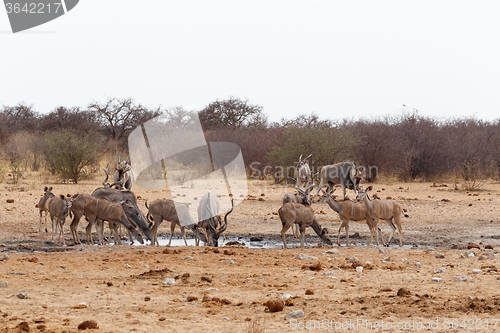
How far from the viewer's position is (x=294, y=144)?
2697 centimetres

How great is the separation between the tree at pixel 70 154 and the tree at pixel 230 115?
17.6 meters

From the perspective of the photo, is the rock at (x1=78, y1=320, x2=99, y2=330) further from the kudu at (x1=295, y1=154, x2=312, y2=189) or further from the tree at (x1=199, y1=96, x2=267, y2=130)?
the tree at (x1=199, y1=96, x2=267, y2=130)

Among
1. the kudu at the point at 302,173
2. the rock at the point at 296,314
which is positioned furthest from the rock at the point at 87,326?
the kudu at the point at 302,173

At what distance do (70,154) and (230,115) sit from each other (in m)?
20.4

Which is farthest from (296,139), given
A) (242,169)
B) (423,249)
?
(423,249)

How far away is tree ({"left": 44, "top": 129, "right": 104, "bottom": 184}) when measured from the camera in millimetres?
27078

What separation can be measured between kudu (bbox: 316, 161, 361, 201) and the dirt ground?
6.43 metres

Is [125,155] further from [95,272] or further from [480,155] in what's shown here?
[95,272]

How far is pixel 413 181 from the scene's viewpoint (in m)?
31.6

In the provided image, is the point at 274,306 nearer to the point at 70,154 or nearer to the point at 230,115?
the point at 70,154

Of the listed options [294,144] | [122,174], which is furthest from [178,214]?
[294,144]

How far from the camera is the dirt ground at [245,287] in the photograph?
565 centimetres

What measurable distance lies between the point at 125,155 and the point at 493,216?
2593 centimetres

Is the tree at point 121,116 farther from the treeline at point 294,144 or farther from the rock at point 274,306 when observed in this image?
the rock at point 274,306
